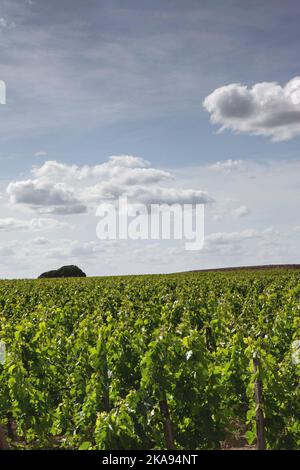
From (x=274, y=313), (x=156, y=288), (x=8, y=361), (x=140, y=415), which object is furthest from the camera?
(x=156, y=288)

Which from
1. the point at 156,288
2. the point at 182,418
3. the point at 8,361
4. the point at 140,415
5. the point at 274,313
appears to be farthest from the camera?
the point at 156,288

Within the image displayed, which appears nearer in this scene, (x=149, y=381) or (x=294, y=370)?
(x=149, y=381)

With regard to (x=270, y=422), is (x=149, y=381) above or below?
above

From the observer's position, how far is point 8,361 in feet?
28.5

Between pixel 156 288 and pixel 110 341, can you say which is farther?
pixel 156 288

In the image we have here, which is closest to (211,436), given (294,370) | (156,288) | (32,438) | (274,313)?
(294,370)

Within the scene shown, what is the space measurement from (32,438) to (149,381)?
3473mm

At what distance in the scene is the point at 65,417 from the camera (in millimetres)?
9016

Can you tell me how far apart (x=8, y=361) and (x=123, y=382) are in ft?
6.85

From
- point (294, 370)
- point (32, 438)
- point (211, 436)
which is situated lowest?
point (32, 438)

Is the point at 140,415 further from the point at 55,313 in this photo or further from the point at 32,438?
the point at 55,313

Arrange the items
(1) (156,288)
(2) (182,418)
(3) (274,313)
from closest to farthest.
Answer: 1. (2) (182,418)
2. (3) (274,313)
3. (1) (156,288)

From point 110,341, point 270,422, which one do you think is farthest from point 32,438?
point 270,422

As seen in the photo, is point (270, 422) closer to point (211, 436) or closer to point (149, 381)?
point (211, 436)
